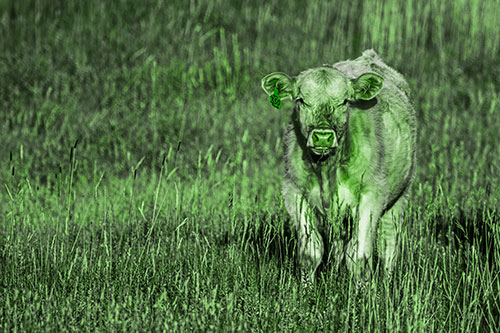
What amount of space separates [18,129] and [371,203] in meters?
6.62

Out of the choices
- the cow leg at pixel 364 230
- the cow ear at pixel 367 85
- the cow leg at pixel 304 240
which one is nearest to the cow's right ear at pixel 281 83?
the cow ear at pixel 367 85

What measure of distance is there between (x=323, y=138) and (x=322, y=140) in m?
0.01

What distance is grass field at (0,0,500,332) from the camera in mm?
4930

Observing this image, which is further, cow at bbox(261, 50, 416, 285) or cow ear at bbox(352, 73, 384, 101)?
cow ear at bbox(352, 73, 384, 101)

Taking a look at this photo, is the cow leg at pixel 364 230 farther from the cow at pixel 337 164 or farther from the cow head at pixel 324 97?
the cow head at pixel 324 97

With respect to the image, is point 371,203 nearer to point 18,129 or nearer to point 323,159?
point 323,159

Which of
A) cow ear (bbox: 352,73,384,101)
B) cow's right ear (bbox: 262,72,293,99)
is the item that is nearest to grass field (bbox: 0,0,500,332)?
cow's right ear (bbox: 262,72,293,99)

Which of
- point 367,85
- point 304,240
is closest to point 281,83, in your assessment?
point 367,85

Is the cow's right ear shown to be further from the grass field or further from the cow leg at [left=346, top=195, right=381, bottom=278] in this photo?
the cow leg at [left=346, top=195, right=381, bottom=278]

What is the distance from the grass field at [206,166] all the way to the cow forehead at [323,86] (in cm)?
76

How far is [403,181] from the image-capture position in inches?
254

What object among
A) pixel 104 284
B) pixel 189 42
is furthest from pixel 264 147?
pixel 104 284

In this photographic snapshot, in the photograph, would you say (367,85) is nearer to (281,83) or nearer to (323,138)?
(281,83)

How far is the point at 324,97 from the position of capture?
18.0ft
